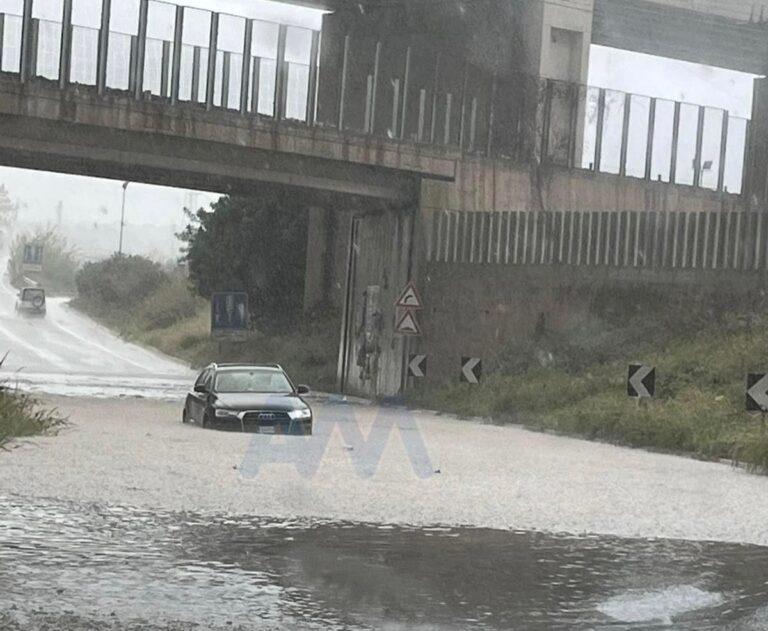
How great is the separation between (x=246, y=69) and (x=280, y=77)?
0.84 m

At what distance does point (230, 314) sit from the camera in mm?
56312

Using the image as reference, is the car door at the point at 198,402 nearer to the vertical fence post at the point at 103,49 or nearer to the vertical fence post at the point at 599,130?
the vertical fence post at the point at 103,49

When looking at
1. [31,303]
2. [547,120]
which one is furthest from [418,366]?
[31,303]

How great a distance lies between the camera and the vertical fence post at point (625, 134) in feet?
143

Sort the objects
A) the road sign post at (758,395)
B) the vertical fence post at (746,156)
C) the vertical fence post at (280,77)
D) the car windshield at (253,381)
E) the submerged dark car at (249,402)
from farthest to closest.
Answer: the vertical fence post at (746,156) → the vertical fence post at (280,77) → the car windshield at (253,381) → the submerged dark car at (249,402) → the road sign post at (758,395)

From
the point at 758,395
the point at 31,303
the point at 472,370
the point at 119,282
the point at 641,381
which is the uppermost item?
the point at 758,395

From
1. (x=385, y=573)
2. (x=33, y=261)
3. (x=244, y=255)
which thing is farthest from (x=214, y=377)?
(x=33, y=261)

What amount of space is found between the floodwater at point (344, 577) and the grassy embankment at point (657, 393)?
10.5 m

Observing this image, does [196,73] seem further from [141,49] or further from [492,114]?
[492,114]

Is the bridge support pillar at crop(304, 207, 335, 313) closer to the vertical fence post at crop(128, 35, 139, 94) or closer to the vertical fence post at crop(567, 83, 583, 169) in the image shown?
the vertical fence post at crop(567, 83, 583, 169)

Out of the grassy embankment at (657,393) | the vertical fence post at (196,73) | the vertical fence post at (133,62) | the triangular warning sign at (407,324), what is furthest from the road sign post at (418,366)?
the vertical fence post at (133,62)

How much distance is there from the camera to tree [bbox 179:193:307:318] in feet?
192

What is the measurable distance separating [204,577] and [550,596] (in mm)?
2110

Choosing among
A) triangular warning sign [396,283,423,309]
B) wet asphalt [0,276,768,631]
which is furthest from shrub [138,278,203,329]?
wet asphalt [0,276,768,631]
